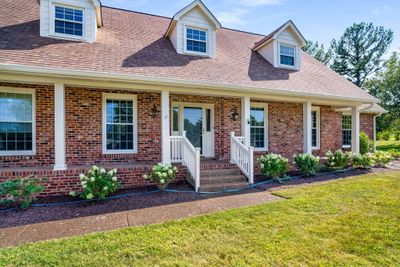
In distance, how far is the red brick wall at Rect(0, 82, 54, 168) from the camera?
7.05 m

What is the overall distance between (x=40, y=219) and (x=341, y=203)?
20.3 ft

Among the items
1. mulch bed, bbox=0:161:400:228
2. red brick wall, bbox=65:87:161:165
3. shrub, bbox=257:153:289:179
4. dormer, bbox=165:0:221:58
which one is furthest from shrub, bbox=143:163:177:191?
dormer, bbox=165:0:221:58

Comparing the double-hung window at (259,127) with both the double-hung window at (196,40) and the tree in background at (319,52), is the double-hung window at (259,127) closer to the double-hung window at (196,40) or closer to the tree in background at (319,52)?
the double-hung window at (196,40)

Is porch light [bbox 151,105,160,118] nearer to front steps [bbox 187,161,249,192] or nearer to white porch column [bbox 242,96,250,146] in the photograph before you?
front steps [bbox 187,161,249,192]

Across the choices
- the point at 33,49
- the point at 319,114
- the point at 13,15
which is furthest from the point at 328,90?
the point at 13,15

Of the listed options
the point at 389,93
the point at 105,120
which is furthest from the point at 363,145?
the point at 389,93

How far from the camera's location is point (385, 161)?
410 inches

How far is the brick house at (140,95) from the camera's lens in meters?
6.55

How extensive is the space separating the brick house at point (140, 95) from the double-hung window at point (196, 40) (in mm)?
39

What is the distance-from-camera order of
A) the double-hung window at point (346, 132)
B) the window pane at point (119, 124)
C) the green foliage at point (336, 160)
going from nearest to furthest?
the window pane at point (119, 124) → the green foliage at point (336, 160) → the double-hung window at point (346, 132)

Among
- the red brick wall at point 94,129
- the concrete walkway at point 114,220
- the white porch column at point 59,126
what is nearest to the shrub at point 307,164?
the concrete walkway at point 114,220

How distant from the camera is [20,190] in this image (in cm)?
528

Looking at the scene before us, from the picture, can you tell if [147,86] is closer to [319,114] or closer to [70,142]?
[70,142]

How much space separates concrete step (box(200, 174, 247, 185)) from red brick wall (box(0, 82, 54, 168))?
4.58 meters
